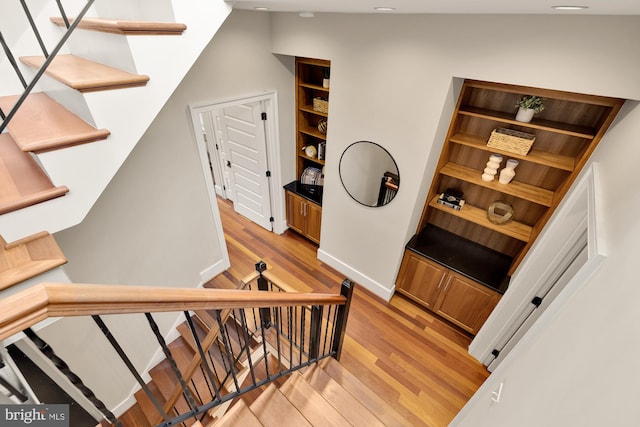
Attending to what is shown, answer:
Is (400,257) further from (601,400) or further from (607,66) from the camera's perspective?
(601,400)

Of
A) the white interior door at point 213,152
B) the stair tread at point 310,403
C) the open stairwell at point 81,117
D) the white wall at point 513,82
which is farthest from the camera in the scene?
the white interior door at point 213,152

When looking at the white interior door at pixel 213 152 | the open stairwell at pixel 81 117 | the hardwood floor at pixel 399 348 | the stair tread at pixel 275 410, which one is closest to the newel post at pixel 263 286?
the stair tread at pixel 275 410

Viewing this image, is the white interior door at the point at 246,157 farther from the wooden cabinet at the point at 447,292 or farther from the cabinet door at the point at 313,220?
the wooden cabinet at the point at 447,292

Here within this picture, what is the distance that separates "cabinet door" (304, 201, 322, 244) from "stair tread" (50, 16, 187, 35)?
8.74 ft

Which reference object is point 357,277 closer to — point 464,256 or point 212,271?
point 464,256

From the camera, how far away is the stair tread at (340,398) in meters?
1.90

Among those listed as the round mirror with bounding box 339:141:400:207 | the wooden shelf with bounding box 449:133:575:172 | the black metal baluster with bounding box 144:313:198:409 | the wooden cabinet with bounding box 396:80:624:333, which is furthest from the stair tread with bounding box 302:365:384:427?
the wooden shelf with bounding box 449:133:575:172

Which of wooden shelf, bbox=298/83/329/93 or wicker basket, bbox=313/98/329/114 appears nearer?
wooden shelf, bbox=298/83/329/93

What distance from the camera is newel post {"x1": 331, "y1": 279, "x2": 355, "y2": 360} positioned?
2.04 m

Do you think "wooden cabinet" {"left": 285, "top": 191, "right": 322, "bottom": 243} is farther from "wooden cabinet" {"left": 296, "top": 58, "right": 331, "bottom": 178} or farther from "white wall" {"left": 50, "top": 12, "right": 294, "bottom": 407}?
"white wall" {"left": 50, "top": 12, "right": 294, "bottom": 407}

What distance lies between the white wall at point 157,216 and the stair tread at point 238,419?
1450mm

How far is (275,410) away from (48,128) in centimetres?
190

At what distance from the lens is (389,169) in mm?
2975

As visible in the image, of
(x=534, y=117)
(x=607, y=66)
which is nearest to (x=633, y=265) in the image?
(x=607, y=66)
